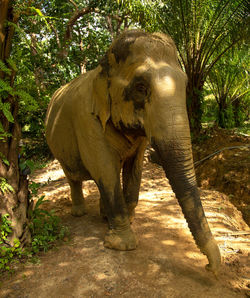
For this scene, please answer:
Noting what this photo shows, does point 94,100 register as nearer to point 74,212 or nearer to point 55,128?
point 55,128

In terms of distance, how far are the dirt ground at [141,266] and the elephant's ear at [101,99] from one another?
4.78 ft

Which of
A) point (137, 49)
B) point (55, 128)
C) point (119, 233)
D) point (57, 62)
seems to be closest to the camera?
point (137, 49)

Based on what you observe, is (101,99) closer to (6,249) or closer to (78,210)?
(6,249)

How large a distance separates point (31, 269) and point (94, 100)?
1.84 m

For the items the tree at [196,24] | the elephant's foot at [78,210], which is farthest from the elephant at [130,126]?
the tree at [196,24]

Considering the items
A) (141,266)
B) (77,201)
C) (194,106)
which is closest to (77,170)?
(77,201)

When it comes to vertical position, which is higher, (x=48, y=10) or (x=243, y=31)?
(x=48, y=10)

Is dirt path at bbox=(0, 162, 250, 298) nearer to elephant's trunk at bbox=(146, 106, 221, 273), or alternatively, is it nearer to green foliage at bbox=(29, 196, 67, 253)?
green foliage at bbox=(29, 196, 67, 253)

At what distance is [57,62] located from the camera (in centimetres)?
962

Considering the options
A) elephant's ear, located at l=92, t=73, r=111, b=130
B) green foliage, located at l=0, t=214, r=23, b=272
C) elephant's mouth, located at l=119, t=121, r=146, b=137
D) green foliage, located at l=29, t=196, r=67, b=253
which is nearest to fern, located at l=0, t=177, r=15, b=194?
green foliage, located at l=0, t=214, r=23, b=272

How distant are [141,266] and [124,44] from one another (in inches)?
86.1

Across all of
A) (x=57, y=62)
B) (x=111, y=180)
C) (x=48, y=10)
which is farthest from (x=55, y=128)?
(x=48, y=10)

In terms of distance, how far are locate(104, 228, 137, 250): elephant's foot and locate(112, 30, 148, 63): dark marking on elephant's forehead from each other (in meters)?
1.89

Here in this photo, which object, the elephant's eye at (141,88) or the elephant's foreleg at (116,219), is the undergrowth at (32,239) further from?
the elephant's eye at (141,88)
